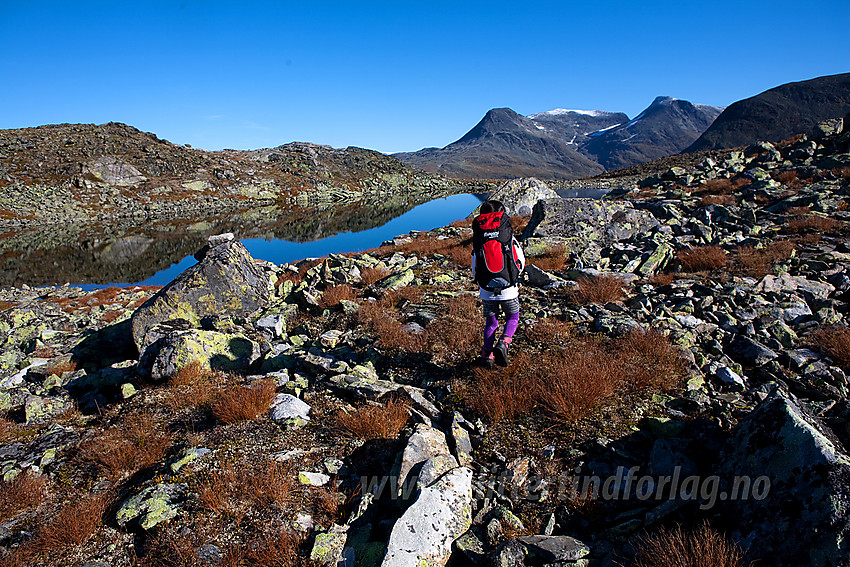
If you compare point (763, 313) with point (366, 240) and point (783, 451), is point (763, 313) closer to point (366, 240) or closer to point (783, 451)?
point (783, 451)

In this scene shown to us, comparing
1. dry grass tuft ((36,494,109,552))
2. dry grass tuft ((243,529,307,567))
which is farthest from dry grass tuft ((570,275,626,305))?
dry grass tuft ((36,494,109,552))

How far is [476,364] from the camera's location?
7.21 metres

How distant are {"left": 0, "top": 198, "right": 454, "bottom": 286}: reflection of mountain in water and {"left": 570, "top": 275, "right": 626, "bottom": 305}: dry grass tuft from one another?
33.5m

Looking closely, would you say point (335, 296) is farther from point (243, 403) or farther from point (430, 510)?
point (430, 510)

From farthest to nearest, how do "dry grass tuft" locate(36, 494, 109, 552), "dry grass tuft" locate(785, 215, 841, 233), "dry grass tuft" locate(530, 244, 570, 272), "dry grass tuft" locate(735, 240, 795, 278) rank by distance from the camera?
"dry grass tuft" locate(785, 215, 841, 233)
"dry grass tuft" locate(530, 244, 570, 272)
"dry grass tuft" locate(735, 240, 795, 278)
"dry grass tuft" locate(36, 494, 109, 552)

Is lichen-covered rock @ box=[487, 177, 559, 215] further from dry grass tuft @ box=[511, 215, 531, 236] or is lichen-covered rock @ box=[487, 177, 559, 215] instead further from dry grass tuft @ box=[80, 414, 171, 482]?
dry grass tuft @ box=[80, 414, 171, 482]

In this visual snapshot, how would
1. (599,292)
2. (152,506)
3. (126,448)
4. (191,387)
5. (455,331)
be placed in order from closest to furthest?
(152,506), (126,448), (191,387), (455,331), (599,292)

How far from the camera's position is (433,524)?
156 inches

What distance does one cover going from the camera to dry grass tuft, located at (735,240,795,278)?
10801 mm

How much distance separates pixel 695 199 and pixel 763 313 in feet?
61.1

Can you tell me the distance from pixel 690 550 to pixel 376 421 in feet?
12.3

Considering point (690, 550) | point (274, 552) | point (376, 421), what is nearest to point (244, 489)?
point (274, 552)

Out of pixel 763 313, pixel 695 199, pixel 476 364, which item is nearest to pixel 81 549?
pixel 476 364

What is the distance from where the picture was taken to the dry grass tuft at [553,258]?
13.7 metres
